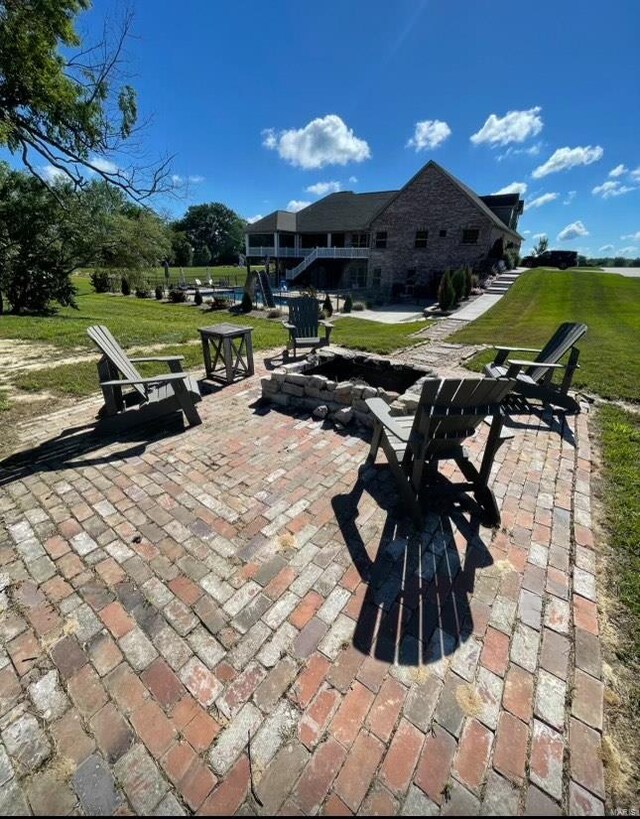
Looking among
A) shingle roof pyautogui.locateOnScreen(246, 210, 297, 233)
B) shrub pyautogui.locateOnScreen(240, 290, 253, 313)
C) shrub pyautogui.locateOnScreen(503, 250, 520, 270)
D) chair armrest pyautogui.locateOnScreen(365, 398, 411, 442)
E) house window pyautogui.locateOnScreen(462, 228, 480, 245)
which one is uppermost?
shingle roof pyautogui.locateOnScreen(246, 210, 297, 233)

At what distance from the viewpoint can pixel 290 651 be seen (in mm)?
1736

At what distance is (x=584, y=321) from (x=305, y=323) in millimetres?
10917

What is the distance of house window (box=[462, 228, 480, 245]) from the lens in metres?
21.6

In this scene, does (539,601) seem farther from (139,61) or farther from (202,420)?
(139,61)

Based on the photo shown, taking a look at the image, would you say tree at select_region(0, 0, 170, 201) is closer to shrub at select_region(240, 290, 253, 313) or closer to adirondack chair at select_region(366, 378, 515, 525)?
shrub at select_region(240, 290, 253, 313)

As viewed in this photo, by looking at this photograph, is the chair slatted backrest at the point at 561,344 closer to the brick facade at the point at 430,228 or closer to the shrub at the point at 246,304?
the shrub at the point at 246,304

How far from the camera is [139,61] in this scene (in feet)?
26.0

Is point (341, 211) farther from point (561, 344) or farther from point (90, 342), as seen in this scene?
point (561, 344)

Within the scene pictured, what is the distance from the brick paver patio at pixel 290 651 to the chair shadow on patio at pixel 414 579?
Result: 0.04 feet

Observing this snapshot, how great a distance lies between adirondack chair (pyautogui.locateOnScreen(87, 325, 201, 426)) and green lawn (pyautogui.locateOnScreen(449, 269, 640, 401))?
5195mm

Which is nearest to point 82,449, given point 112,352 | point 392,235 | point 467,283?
point 112,352

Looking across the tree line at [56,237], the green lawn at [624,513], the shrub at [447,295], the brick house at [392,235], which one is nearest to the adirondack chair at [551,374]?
A: the green lawn at [624,513]

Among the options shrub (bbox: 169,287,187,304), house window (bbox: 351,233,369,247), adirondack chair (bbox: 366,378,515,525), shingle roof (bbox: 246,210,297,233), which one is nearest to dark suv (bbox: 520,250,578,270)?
house window (bbox: 351,233,369,247)

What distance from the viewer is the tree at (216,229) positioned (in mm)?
64750
